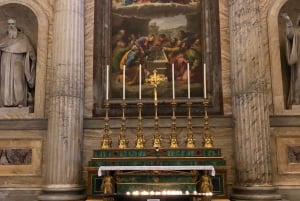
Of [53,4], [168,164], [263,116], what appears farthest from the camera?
[53,4]

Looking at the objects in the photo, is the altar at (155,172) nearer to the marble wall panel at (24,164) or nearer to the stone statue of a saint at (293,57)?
the marble wall panel at (24,164)

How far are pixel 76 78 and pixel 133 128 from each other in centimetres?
149

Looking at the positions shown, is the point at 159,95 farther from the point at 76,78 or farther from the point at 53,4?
the point at 53,4

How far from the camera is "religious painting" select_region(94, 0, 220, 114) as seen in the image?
8.47 m

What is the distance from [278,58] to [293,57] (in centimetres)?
28

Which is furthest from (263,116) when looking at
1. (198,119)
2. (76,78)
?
(76,78)

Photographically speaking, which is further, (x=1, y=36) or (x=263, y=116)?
(x=1, y=36)

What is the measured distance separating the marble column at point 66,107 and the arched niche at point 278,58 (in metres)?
3.80

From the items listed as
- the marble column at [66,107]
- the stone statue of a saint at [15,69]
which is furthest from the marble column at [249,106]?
the stone statue of a saint at [15,69]

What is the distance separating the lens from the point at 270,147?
25.5ft

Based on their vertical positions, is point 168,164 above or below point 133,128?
below

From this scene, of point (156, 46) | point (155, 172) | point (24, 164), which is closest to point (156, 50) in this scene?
point (156, 46)

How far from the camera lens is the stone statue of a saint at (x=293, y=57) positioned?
824 cm

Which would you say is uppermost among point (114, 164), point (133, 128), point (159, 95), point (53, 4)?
point (53, 4)
